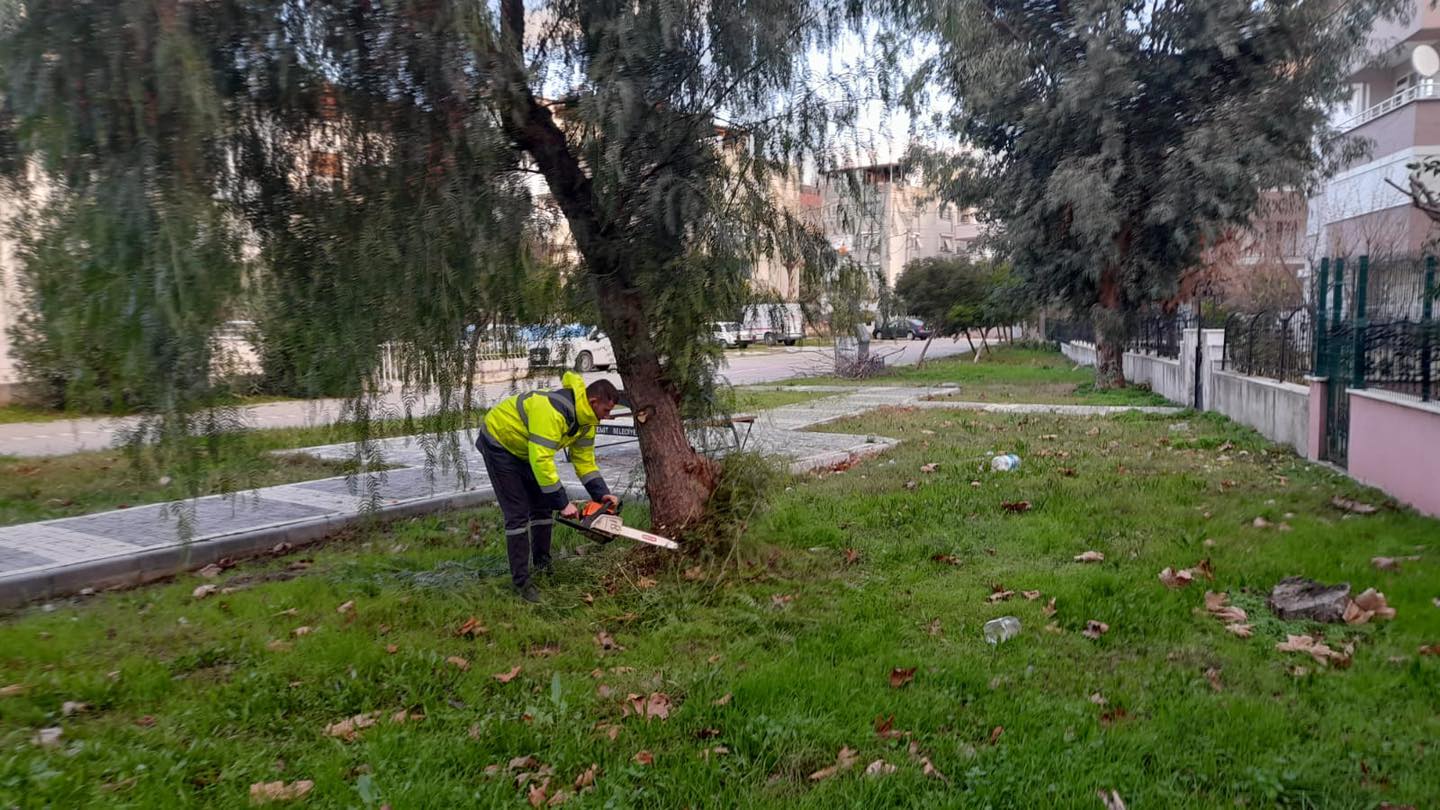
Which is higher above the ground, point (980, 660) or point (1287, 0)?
point (1287, 0)

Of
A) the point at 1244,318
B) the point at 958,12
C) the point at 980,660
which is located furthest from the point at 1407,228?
the point at 980,660

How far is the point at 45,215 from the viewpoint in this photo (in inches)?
175

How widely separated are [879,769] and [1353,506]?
5.66 m

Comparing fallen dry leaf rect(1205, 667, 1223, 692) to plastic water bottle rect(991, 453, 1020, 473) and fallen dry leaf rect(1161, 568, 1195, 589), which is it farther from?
plastic water bottle rect(991, 453, 1020, 473)

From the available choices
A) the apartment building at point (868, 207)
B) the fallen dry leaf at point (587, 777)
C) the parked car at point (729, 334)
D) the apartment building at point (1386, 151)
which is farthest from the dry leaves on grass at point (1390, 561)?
the apartment building at point (1386, 151)

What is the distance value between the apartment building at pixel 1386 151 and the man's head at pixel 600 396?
697 inches

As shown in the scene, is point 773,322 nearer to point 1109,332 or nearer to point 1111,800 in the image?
point 1111,800

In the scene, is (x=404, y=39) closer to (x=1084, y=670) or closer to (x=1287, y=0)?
(x=1084, y=670)

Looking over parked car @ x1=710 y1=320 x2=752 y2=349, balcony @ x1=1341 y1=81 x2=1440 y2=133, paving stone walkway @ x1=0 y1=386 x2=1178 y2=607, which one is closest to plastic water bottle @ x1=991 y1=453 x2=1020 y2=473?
paving stone walkway @ x1=0 y1=386 x2=1178 y2=607

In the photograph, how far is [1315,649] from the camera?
4.64 metres

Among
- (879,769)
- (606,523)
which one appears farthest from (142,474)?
(879,769)

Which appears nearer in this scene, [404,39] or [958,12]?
[404,39]

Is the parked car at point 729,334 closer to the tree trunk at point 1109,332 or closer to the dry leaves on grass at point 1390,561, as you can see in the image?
the dry leaves on grass at point 1390,561

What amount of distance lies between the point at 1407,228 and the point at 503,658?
876 inches
